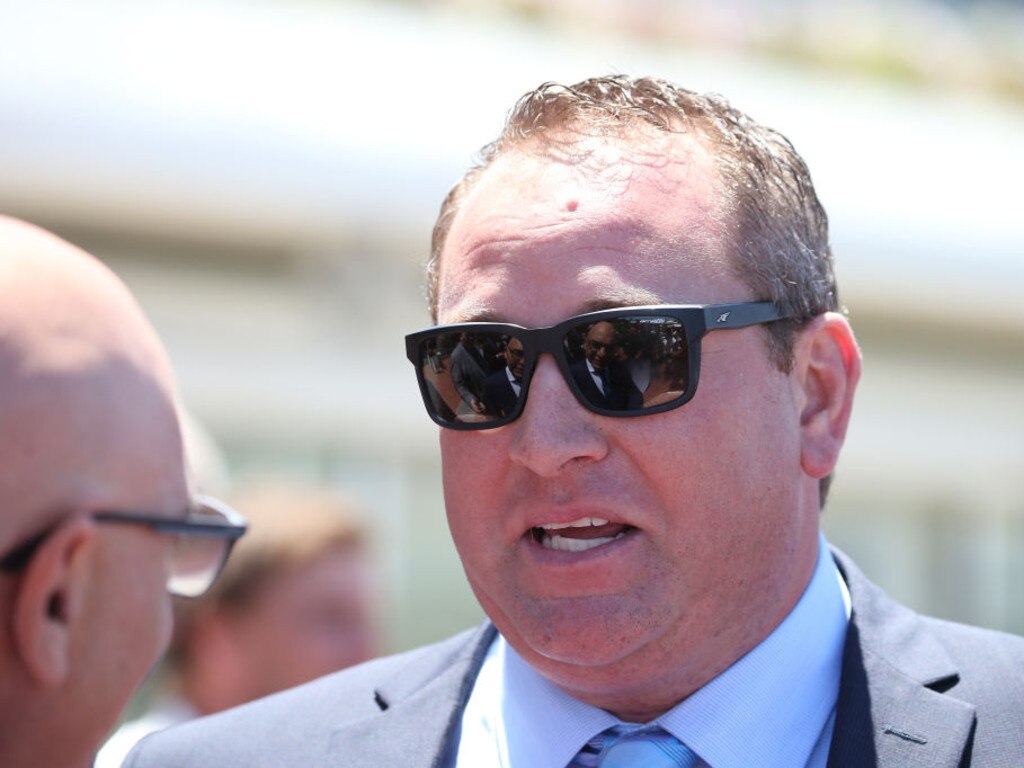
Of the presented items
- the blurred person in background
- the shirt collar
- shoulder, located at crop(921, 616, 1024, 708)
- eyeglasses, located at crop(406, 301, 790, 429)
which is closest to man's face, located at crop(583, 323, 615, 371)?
eyeglasses, located at crop(406, 301, 790, 429)

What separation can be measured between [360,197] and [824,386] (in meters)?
6.68

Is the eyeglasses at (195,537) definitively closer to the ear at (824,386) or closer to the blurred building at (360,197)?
the ear at (824,386)

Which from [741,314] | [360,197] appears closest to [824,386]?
[741,314]

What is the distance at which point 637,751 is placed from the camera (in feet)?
7.27

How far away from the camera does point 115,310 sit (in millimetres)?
1947

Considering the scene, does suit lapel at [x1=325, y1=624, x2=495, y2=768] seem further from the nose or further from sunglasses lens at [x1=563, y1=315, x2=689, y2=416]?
sunglasses lens at [x1=563, y1=315, x2=689, y2=416]

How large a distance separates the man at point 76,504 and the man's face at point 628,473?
56 centimetres

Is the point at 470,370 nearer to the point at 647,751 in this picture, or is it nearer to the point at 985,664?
the point at 647,751

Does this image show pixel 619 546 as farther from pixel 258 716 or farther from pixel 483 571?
pixel 258 716

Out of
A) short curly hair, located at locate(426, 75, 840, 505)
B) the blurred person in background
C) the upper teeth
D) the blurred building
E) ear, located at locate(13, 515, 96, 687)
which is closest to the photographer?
ear, located at locate(13, 515, 96, 687)

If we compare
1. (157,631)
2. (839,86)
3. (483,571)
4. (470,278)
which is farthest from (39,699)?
(839,86)

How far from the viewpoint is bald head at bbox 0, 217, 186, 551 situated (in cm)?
172

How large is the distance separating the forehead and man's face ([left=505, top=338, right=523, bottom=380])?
52mm

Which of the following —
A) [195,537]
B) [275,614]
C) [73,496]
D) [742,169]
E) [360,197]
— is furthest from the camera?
[360,197]
